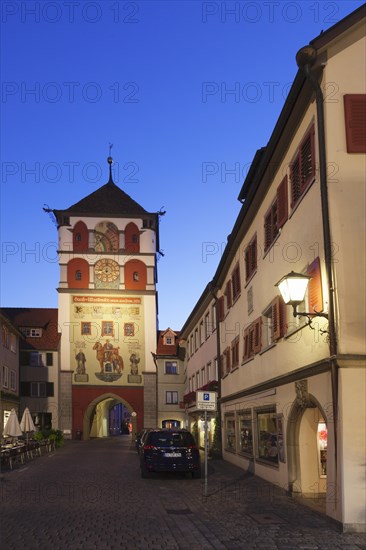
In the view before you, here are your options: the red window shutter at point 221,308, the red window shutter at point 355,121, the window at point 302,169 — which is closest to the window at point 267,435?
the window at point 302,169

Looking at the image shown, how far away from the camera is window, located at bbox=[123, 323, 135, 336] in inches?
2539

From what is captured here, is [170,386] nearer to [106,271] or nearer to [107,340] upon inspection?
[107,340]

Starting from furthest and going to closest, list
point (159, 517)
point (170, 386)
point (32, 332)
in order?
point (32, 332) → point (170, 386) → point (159, 517)

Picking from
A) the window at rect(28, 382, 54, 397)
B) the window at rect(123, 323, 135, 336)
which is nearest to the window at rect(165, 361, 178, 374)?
the window at rect(123, 323, 135, 336)

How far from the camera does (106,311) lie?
64.5 metres

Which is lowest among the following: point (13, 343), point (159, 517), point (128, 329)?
point (159, 517)

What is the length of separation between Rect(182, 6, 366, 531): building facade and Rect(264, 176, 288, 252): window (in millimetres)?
49

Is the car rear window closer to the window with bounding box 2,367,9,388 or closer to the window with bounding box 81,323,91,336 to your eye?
the window with bounding box 2,367,9,388

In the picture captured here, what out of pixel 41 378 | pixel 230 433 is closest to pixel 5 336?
pixel 41 378

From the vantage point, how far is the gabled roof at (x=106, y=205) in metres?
67.3

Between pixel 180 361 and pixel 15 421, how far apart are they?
1257 inches

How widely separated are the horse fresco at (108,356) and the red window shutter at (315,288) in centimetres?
5078

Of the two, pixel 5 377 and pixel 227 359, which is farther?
pixel 5 377

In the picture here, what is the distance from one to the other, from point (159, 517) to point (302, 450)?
4.34 m
